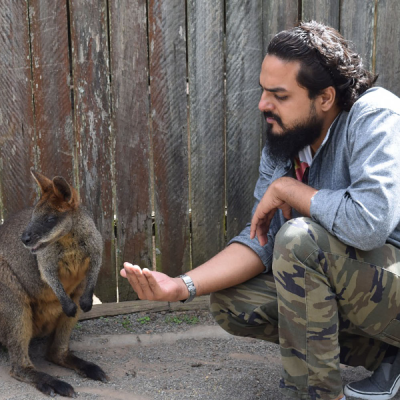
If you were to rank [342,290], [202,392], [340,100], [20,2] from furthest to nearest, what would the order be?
[20,2] → [202,392] → [340,100] → [342,290]

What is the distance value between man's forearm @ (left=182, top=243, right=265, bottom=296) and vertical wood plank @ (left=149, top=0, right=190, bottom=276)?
2.81ft

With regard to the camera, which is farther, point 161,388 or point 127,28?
point 127,28

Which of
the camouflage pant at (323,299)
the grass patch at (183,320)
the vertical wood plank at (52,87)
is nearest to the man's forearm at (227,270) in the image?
the camouflage pant at (323,299)

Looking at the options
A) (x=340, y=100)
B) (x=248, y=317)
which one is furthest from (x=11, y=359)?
(x=340, y=100)

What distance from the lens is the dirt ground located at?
3.27 m

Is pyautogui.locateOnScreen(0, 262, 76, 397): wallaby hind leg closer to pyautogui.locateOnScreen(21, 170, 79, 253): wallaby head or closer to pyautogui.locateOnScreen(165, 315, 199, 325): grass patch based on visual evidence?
pyautogui.locateOnScreen(21, 170, 79, 253): wallaby head

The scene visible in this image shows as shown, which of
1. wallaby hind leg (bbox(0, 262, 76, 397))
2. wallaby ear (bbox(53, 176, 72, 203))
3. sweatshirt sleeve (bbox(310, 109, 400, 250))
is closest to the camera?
sweatshirt sleeve (bbox(310, 109, 400, 250))

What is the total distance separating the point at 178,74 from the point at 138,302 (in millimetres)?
1534

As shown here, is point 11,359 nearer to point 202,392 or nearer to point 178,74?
point 202,392

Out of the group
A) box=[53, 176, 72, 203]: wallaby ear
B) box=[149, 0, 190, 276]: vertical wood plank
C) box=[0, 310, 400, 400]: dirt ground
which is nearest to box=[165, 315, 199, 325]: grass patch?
box=[0, 310, 400, 400]: dirt ground

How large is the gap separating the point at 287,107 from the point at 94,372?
180 cm

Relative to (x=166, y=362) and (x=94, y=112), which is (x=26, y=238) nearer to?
(x=94, y=112)

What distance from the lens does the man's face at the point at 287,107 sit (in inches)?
114

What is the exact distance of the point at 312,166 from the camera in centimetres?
305
